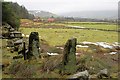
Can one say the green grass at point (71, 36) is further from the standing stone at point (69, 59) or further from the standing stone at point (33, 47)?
the standing stone at point (69, 59)

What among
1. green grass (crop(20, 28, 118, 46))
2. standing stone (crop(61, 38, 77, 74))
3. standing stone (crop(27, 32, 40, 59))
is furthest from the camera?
green grass (crop(20, 28, 118, 46))

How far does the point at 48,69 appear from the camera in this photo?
72.1 feet

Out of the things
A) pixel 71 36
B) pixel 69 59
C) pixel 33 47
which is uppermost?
pixel 71 36

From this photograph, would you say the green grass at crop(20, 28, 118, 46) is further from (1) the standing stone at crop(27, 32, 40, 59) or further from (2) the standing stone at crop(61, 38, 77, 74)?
(2) the standing stone at crop(61, 38, 77, 74)

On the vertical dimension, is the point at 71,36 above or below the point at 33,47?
above

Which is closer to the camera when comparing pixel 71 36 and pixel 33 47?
pixel 33 47

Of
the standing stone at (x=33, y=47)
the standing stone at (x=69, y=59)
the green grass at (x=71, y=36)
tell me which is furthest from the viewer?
→ the green grass at (x=71, y=36)

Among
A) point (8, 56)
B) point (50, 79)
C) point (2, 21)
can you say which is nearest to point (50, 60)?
point (50, 79)

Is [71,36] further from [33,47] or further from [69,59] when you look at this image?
[69,59]

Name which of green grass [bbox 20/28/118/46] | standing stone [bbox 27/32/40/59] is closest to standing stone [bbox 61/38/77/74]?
standing stone [bbox 27/32/40/59]

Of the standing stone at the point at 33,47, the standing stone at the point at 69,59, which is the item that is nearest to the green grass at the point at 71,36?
the standing stone at the point at 33,47

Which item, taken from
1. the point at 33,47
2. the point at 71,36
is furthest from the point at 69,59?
the point at 71,36

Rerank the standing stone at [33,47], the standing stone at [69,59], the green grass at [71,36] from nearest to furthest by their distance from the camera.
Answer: the standing stone at [69,59], the standing stone at [33,47], the green grass at [71,36]

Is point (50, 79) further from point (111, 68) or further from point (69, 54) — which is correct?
point (111, 68)
